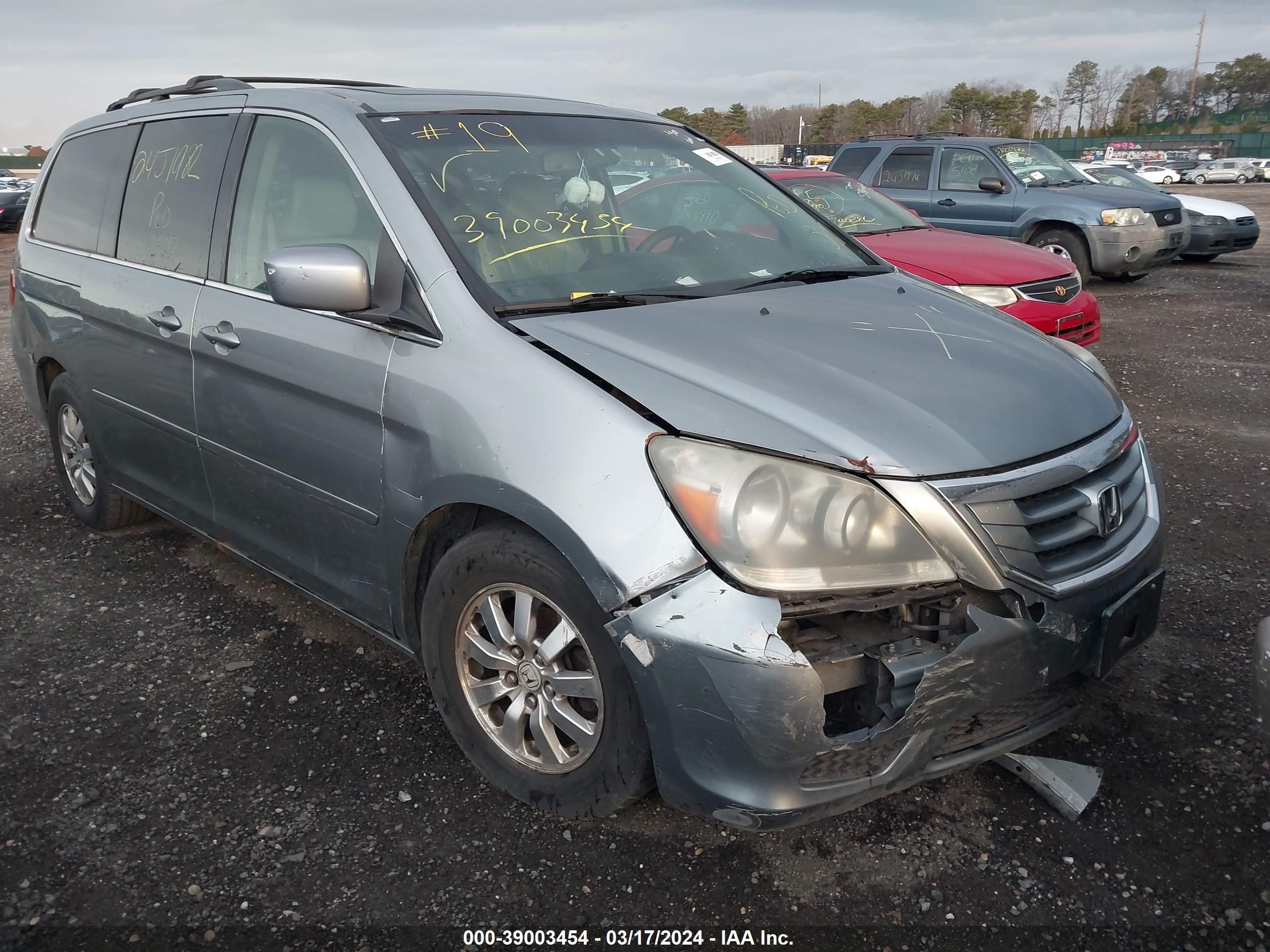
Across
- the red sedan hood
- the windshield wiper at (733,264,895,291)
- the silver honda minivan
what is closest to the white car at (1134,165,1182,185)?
the red sedan hood

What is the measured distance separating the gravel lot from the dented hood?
3.04 ft

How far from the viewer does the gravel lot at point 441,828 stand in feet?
7.39

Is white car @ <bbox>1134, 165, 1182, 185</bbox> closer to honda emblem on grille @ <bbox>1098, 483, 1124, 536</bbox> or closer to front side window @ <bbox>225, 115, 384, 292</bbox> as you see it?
honda emblem on grille @ <bbox>1098, 483, 1124, 536</bbox>

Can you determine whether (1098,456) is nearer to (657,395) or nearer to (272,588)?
(657,395)

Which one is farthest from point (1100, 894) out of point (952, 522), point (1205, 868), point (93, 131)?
point (93, 131)

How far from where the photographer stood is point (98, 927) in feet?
7.39

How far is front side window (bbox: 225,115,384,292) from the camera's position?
2828mm

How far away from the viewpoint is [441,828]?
256 cm

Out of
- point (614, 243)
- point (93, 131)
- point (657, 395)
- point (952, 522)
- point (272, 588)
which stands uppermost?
point (93, 131)

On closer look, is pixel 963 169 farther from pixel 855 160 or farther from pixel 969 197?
pixel 855 160

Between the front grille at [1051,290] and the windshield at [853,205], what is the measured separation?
1.33 meters

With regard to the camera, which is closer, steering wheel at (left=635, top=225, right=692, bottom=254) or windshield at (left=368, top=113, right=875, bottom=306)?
windshield at (left=368, top=113, right=875, bottom=306)

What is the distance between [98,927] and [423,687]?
1175 millimetres

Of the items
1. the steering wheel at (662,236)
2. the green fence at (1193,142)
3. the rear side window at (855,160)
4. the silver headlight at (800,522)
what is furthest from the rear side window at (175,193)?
the green fence at (1193,142)
